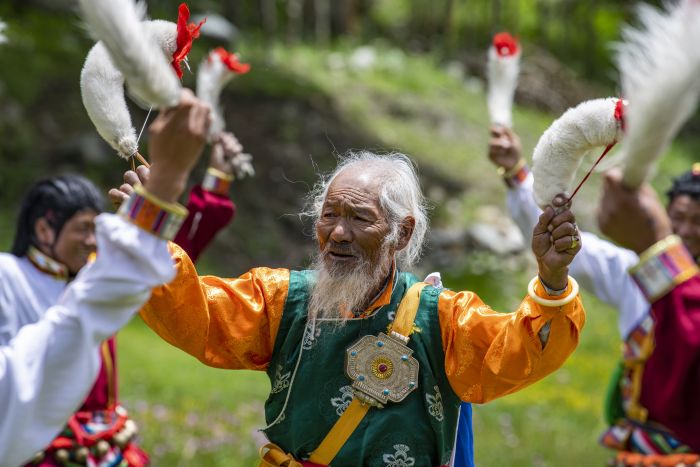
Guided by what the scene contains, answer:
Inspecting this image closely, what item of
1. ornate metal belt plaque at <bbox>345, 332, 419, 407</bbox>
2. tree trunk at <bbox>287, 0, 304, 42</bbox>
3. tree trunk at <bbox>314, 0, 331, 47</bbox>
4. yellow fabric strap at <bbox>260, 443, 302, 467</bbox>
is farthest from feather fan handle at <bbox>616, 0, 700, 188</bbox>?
tree trunk at <bbox>314, 0, 331, 47</bbox>

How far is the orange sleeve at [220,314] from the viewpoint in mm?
2949

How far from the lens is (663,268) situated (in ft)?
9.37

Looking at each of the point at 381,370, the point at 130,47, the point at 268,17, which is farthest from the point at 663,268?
the point at 268,17

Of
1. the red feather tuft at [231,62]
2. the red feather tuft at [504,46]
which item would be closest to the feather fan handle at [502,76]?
the red feather tuft at [504,46]

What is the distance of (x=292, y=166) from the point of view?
12352 mm

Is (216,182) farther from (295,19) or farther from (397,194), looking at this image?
(295,19)

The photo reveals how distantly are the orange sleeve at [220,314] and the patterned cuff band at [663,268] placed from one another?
3.86ft

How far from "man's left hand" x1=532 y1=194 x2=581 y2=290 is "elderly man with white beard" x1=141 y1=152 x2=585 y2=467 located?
0.28 m

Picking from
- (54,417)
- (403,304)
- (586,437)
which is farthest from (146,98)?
(586,437)

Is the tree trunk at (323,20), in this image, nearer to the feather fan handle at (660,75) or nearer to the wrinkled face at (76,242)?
the wrinkled face at (76,242)

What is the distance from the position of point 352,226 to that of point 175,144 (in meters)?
1.20

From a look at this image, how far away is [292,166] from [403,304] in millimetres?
9215

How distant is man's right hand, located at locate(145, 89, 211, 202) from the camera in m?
2.17

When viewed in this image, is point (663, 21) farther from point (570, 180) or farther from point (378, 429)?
point (378, 429)
